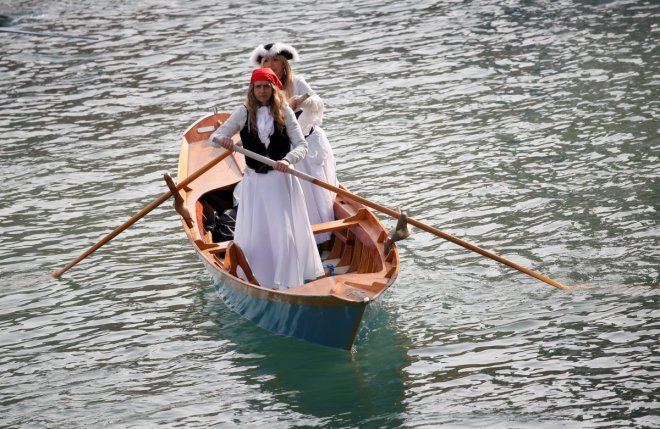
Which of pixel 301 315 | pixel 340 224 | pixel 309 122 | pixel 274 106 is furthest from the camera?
pixel 309 122

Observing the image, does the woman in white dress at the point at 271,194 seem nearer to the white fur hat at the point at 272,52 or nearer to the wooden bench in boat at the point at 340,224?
the wooden bench in boat at the point at 340,224

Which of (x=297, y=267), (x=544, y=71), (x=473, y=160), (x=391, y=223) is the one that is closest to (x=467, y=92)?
(x=544, y=71)

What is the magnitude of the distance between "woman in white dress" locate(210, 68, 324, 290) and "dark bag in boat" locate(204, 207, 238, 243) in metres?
1.32

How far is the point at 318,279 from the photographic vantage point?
905 centimetres

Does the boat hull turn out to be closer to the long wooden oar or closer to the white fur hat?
the long wooden oar

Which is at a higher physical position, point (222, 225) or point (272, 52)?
point (272, 52)

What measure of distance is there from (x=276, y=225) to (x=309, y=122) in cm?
177

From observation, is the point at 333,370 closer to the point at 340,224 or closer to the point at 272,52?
the point at 340,224

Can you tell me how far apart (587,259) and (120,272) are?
4.76m

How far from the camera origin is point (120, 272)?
11172mm

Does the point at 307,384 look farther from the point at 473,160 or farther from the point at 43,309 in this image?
the point at 473,160

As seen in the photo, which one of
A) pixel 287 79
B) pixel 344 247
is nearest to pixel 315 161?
pixel 287 79

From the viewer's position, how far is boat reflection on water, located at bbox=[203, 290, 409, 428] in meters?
8.15

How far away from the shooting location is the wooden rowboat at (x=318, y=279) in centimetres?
839
